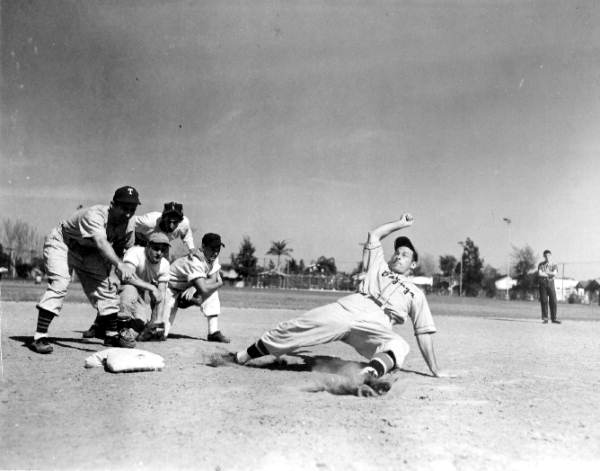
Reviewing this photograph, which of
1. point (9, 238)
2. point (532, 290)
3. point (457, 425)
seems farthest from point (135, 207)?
point (532, 290)

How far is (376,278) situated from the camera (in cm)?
484

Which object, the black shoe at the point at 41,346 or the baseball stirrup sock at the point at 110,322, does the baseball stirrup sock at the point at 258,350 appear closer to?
the baseball stirrup sock at the point at 110,322

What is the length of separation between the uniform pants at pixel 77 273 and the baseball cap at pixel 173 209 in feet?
2.63

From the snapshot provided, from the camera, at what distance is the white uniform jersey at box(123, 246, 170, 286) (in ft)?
20.3

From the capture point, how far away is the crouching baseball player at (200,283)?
21.6 ft

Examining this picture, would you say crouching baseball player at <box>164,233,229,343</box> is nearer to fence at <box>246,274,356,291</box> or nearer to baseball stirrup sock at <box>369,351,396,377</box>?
baseball stirrup sock at <box>369,351,396,377</box>

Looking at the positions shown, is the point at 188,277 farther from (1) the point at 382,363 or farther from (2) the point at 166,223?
(1) the point at 382,363

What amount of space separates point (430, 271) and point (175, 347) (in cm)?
7949

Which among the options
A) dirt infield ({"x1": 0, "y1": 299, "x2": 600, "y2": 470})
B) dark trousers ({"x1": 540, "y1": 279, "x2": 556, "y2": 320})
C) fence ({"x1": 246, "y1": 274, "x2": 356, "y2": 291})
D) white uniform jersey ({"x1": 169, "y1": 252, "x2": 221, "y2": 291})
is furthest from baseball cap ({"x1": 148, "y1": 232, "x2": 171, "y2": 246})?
fence ({"x1": 246, "y1": 274, "x2": 356, "y2": 291})

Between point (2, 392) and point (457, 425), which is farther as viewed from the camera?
point (2, 392)

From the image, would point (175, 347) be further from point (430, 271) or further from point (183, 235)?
point (430, 271)

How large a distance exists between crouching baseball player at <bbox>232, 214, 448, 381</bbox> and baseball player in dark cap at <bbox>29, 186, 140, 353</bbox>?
1540 mm

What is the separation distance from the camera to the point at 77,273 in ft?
19.1

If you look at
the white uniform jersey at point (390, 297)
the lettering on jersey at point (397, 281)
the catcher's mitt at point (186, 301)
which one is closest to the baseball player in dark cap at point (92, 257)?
the catcher's mitt at point (186, 301)
